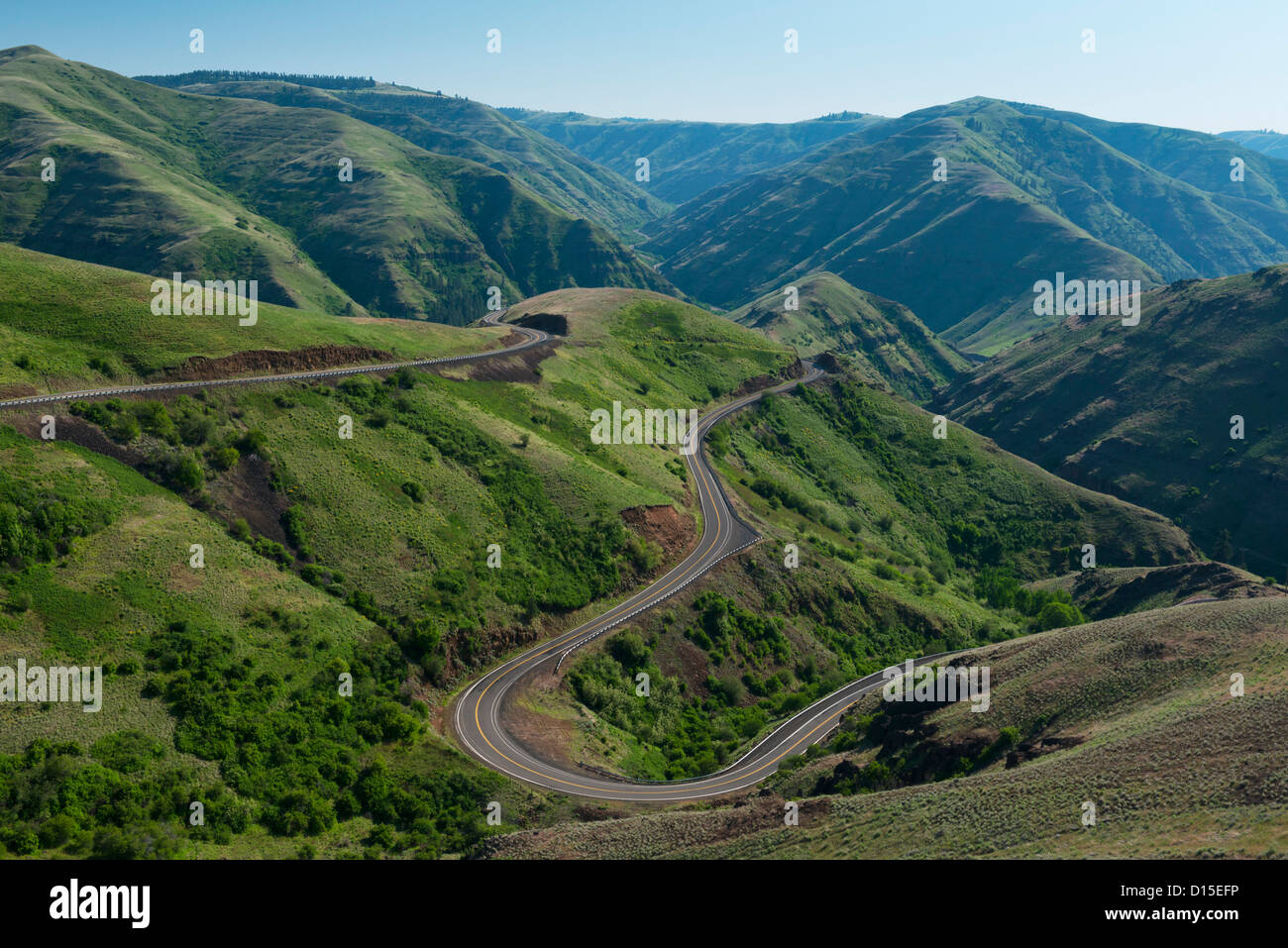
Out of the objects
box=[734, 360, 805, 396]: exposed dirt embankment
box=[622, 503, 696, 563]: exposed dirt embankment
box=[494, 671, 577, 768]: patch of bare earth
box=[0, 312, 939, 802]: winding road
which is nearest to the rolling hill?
box=[622, 503, 696, 563]: exposed dirt embankment

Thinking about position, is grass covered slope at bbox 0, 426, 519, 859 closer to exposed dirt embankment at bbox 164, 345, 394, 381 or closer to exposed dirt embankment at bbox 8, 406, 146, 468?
exposed dirt embankment at bbox 8, 406, 146, 468

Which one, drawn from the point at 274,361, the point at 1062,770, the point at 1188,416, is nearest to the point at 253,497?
the point at 274,361

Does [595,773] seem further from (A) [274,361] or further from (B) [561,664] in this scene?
(A) [274,361]

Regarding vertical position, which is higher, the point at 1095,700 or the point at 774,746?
the point at 1095,700

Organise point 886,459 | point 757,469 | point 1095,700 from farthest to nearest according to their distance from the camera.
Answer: point 886,459
point 757,469
point 1095,700

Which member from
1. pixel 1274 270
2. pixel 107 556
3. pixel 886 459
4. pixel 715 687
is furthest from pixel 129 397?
pixel 1274 270

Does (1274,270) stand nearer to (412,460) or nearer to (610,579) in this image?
(610,579)

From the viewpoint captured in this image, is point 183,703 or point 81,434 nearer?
point 183,703
